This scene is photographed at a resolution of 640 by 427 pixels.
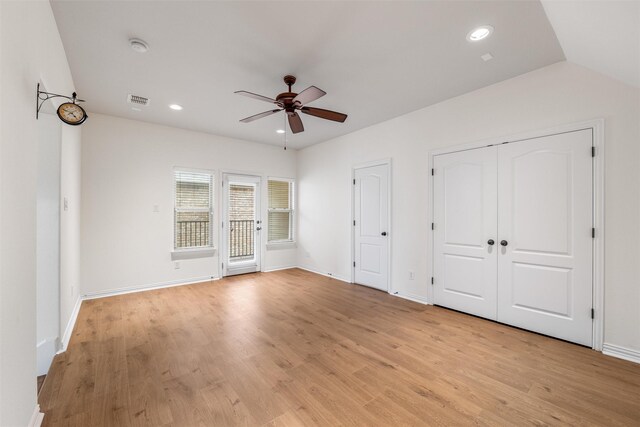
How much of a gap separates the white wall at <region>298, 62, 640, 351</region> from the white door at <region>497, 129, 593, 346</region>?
0.17 m

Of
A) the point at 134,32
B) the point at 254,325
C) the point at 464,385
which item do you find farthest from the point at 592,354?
the point at 134,32

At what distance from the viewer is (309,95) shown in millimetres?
2701

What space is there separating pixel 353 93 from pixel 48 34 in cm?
293

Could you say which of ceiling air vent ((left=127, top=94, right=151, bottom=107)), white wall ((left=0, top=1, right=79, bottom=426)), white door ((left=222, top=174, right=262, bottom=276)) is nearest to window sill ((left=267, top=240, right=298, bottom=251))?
white door ((left=222, top=174, right=262, bottom=276))

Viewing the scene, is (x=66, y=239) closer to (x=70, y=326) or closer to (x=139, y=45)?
(x=70, y=326)

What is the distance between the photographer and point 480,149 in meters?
3.46

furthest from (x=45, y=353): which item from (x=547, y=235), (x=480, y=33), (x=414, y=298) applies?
(x=547, y=235)

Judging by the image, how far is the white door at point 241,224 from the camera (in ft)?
18.4

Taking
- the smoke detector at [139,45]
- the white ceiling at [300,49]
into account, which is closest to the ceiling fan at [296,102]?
the white ceiling at [300,49]

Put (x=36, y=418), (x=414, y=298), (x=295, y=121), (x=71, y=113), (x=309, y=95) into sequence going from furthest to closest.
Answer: (x=414, y=298), (x=295, y=121), (x=309, y=95), (x=71, y=113), (x=36, y=418)

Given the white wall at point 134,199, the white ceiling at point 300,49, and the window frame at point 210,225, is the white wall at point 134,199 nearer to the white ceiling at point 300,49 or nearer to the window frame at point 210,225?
the window frame at point 210,225

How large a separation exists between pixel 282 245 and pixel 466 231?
13.3 feet

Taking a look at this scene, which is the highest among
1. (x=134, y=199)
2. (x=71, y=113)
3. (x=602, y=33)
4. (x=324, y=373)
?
(x=602, y=33)

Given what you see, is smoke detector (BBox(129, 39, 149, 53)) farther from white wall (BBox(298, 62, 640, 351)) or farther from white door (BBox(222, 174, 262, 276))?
white wall (BBox(298, 62, 640, 351))
